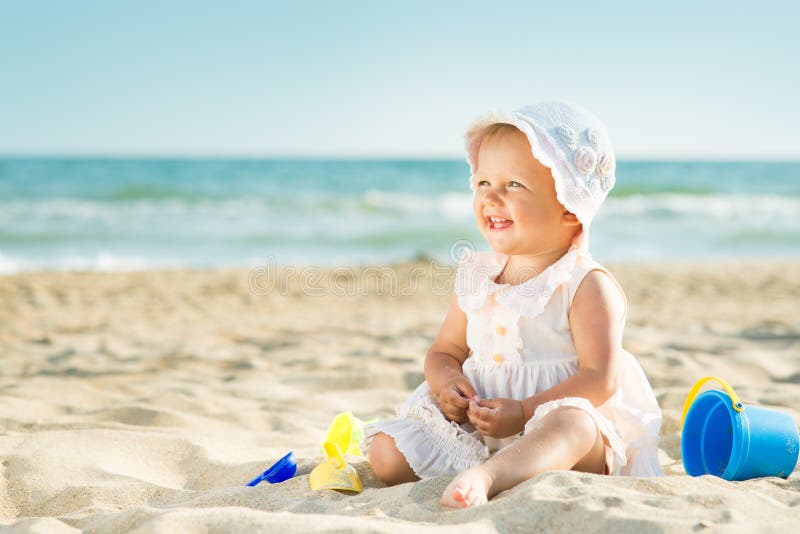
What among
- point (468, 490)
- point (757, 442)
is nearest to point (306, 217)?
point (757, 442)

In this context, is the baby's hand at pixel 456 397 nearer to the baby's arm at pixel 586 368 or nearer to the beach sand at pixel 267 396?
the baby's arm at pixel 586 368

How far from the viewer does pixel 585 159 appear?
2.34m

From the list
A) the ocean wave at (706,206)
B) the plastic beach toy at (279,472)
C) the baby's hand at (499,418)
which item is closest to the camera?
the baby's hand at (499,418)

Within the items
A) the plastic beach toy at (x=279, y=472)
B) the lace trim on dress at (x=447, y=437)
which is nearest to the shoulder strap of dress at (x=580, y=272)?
the lace trim on dress at (x=447, y=437)

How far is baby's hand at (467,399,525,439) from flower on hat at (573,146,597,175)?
0.73 metres

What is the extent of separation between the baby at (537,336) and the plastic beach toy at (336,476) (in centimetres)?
10

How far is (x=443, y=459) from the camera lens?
7.80 ft

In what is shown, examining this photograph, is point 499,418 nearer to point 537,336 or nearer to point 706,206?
point 537,336

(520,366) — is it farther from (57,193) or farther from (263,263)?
(57,193)

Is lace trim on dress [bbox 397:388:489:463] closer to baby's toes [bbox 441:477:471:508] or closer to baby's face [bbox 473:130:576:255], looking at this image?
baby's toes [bbox 441:477:471:508]

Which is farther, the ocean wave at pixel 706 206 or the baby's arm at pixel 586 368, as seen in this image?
the ocean wave at pixel 706 206

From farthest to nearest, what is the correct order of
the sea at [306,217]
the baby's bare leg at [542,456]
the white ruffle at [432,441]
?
the sea at [306,217] < the white ruffle at [432,441] < the baby's bare leg at [542,456]

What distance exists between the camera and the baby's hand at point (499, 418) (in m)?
2.26

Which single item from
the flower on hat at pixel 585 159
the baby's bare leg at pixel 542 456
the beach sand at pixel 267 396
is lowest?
the beach sand at pixel 267 396
